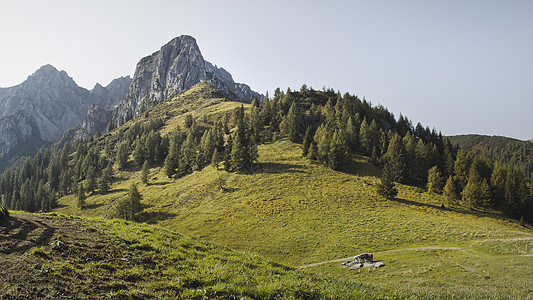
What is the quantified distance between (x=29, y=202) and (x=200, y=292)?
154 meters

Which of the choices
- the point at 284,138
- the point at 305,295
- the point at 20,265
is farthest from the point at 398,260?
the point at 284,138

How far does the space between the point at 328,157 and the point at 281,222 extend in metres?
43.7

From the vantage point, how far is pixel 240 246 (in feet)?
153

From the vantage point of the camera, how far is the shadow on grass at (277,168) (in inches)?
3423

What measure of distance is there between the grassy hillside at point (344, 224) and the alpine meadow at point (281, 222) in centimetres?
38

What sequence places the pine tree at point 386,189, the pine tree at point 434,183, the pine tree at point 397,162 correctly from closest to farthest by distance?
the pine tree at point 386,189
the pine tree at point 434,183
the pine tree at point 397,162

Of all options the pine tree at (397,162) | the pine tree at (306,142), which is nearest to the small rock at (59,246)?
the pine tree at (397,162)

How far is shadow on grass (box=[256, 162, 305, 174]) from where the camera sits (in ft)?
285

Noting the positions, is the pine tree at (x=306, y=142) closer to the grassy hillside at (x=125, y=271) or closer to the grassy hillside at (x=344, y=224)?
the grassy hillside at (x=344, y=224)

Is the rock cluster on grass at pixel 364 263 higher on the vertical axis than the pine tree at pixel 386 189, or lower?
lower

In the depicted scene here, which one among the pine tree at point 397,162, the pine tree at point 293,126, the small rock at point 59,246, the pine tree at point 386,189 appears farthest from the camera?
the pine tree at point 293,126

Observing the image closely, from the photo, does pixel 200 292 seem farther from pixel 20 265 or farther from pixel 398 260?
pixel 398 260

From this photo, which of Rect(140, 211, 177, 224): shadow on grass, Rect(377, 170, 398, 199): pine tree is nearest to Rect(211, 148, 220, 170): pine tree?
Rect(140, 211, 177, 224): shadow on grass

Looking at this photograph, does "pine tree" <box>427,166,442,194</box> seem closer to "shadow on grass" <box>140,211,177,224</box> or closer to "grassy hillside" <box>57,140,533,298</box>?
"grassy hillside" <box>57,140,533,298</box>
